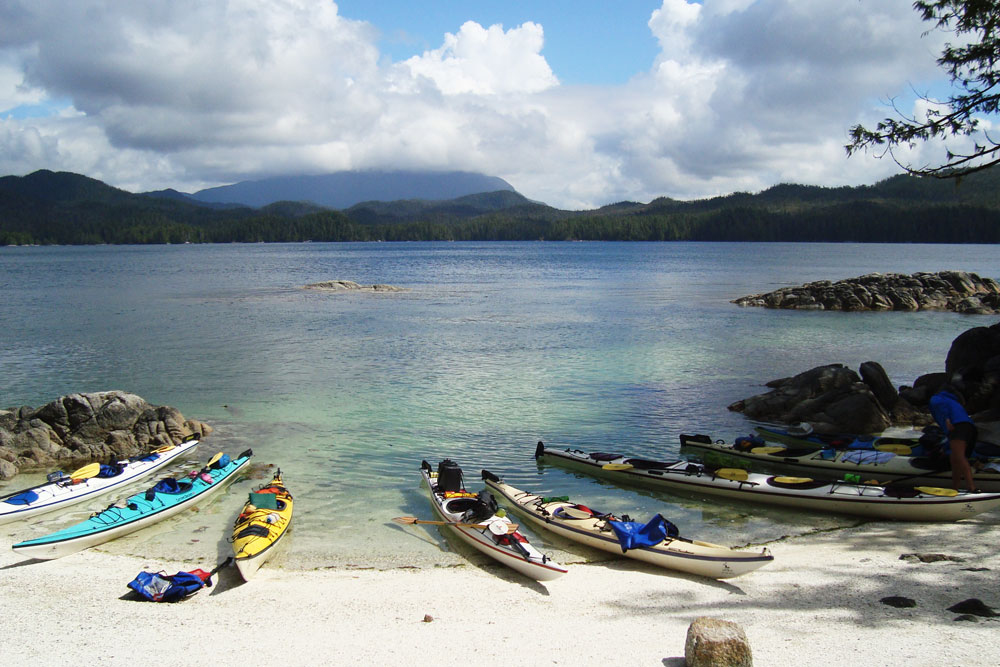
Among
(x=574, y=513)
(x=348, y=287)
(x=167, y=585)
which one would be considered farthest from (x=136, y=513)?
(x=348, y=287)

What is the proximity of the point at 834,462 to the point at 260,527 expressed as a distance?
1172 cm

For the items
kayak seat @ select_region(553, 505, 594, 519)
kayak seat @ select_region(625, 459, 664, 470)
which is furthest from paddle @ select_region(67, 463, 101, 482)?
kayak seat @ select_region(625, 459, 664, 470)

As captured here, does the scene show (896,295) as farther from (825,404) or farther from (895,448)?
(895,448)

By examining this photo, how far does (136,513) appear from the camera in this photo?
11906mm

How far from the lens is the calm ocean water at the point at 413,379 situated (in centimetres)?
1275

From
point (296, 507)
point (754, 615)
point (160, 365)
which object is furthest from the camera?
point (160, 365)

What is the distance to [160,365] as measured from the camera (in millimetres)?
27891

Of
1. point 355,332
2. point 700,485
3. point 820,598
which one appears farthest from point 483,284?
point 820,598

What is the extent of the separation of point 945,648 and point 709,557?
10.3 feet

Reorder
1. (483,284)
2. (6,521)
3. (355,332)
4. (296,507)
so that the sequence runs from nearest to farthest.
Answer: (6,521) → (296,507) → (355,332) → (483,284)

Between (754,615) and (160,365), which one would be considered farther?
(160,365)

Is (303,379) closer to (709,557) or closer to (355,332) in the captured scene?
(355,332)

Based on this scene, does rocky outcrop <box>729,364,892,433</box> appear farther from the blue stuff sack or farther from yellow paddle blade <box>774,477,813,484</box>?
the blue stuff sack

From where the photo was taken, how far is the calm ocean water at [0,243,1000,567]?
1275 centimetres
